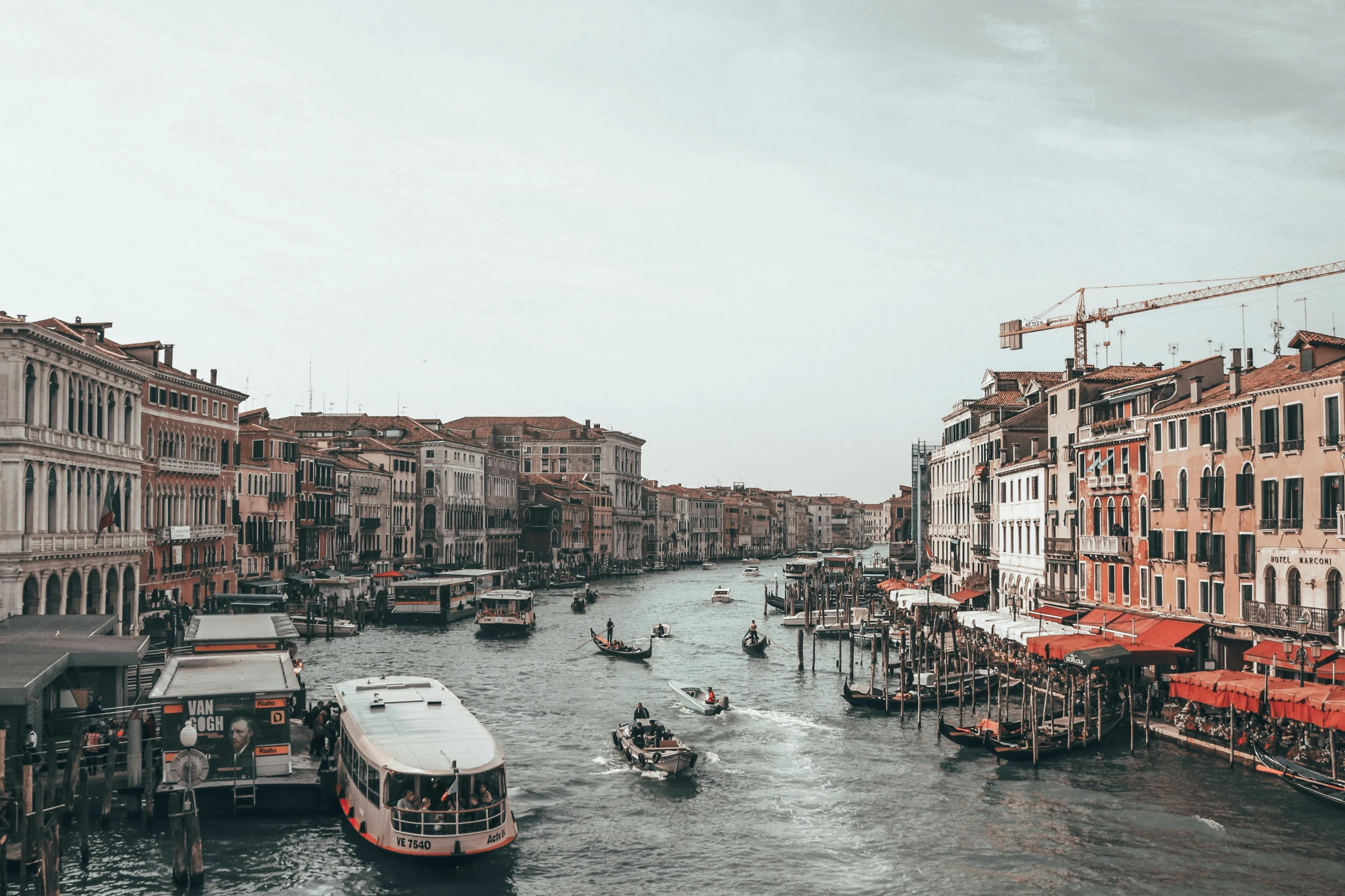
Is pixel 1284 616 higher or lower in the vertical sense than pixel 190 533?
lower

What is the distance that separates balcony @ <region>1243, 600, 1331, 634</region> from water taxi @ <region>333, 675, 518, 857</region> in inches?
850

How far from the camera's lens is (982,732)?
33938 mm

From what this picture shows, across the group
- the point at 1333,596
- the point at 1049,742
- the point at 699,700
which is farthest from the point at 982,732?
the point at 699,700

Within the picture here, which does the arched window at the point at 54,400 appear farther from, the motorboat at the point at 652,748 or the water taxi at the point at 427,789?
the motorboat at the point at 652,748

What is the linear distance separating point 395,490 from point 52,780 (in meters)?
79.3

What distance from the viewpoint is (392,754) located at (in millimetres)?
22906

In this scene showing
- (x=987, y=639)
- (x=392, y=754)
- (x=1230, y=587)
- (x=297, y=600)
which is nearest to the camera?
(x=392, y=754)

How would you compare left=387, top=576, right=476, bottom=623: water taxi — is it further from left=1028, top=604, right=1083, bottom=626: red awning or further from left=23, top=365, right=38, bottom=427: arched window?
left=1028, top=604, right=1083, bottom=626: red awning

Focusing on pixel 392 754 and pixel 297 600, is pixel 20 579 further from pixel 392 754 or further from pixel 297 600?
pixel 297 600

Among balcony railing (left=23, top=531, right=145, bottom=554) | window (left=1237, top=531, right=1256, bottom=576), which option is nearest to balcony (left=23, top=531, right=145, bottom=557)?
balcony railing (left=23, top=531, right=145, bottom=554)

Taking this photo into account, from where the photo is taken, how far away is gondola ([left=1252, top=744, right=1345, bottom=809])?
2617 centimetres

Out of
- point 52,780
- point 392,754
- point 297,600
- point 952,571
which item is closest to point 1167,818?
point 392,754

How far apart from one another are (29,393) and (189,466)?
2331 cm

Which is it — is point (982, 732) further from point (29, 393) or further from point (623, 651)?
point (29, 393)
